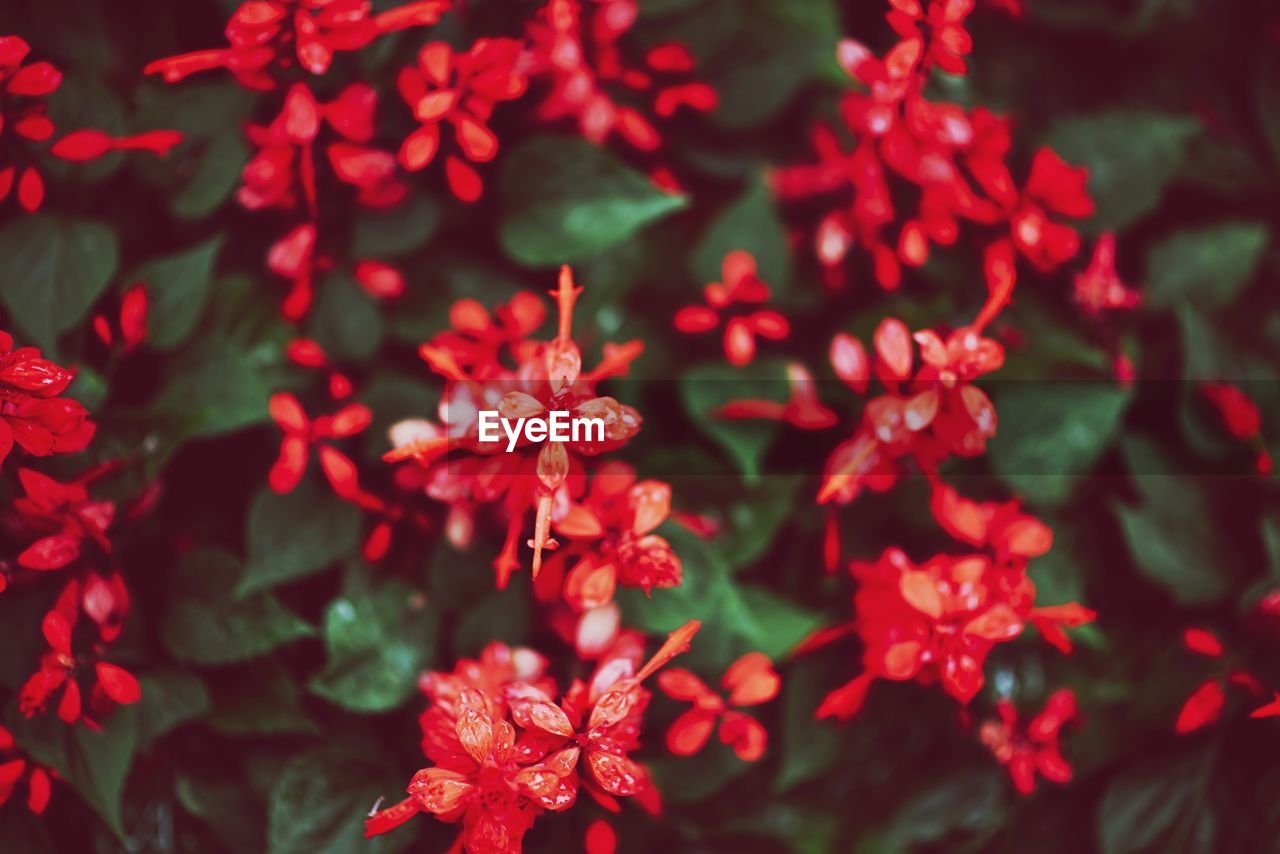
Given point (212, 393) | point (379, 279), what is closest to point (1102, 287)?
point (379, 279)

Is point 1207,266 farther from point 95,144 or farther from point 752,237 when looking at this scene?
point 95,144

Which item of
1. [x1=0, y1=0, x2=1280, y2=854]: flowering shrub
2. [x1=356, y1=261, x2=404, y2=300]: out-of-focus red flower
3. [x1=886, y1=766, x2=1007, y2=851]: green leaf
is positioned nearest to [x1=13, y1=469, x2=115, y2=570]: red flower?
[x1=0, y1=0, x2=1280, y2=854]: flowering shrub

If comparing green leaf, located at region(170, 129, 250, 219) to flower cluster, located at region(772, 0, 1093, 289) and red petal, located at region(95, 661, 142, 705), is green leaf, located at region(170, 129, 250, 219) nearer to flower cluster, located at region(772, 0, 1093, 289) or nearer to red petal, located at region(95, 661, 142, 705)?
red petal, located at region(95, 661, 142, 705)

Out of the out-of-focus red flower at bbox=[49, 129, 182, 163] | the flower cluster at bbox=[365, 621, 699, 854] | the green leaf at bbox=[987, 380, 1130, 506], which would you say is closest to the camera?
the flower cluster at bbox=[365, 621, 699, 854]

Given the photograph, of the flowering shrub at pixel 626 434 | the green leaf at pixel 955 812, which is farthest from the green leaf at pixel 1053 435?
the green leaf at pixel 955 812

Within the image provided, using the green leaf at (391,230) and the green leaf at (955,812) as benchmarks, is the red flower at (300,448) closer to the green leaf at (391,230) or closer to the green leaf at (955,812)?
the green leaf at (391,230)

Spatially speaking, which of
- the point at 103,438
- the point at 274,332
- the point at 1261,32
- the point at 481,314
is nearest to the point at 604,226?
the point at 481,314
